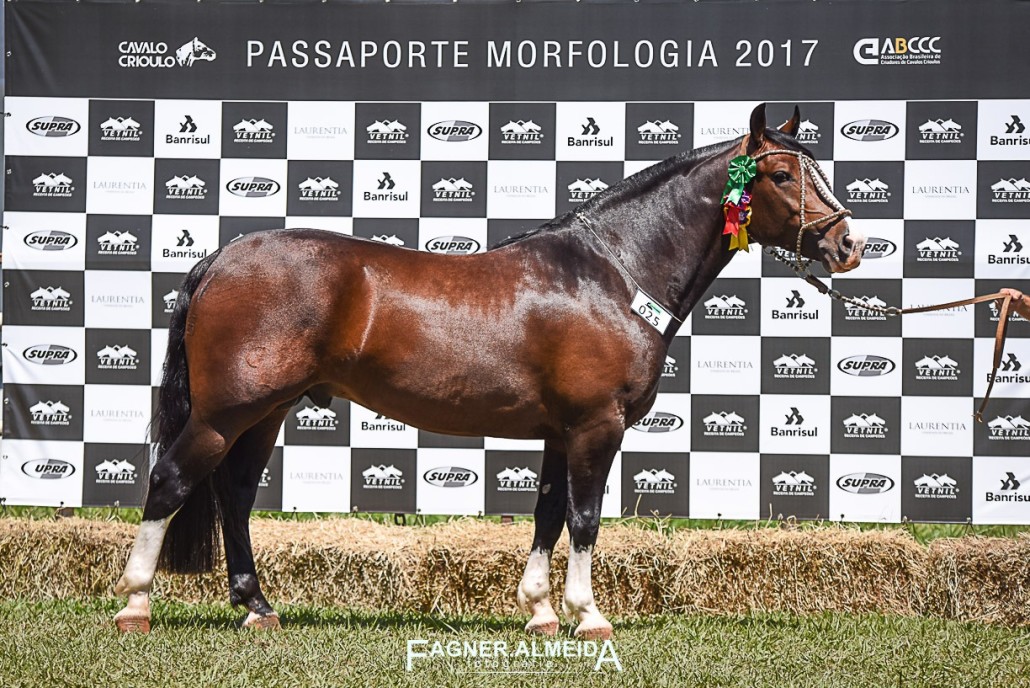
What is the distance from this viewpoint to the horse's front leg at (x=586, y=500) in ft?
15.4

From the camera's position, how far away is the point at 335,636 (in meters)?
4.64

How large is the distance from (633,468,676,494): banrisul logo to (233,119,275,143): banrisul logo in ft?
10.4

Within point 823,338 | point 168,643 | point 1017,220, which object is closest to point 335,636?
point 168,643

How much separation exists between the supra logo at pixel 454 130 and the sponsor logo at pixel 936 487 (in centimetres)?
349

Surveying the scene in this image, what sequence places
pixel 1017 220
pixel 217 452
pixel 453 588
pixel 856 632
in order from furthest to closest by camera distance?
pixel 1017 220, pixel 453 588, pixel 856 632, pixel 217 452

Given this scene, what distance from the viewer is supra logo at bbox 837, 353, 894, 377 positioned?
6199mm

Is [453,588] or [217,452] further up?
[217,452]

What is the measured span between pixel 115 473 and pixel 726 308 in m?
3.99

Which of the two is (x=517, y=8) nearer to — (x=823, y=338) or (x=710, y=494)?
(x=823, y=338)

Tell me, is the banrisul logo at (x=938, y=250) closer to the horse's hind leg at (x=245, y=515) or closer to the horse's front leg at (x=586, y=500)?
the horse's front leg at (x=586, y=500)

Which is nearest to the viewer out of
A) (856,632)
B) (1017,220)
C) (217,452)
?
(217,452)

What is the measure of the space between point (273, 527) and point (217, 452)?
1.55m

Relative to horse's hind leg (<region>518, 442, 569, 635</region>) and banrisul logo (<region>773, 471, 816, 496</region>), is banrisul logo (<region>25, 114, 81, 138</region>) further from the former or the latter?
banrisul logo (<region>773, 471, 816, 496</region>)

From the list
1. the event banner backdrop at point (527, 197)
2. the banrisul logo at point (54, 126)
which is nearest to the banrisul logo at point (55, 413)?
the event banner backdrop at point (527, 197)
